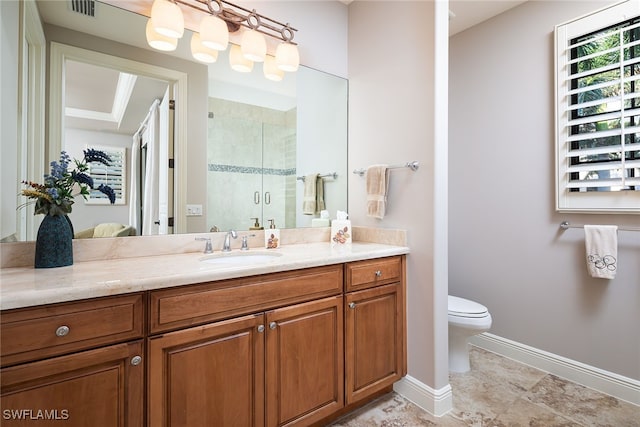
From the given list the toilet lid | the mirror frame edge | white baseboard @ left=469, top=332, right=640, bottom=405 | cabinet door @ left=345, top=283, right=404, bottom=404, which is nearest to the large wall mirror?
the mirror frame edge

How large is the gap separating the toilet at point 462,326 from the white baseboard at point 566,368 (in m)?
0.43

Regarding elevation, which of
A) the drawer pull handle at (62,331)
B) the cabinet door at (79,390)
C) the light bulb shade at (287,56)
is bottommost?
the cabinet door at (79,390)

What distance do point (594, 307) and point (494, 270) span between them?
0.62 m

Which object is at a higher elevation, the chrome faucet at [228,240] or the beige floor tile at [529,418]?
the chrome faucet at [228,240]

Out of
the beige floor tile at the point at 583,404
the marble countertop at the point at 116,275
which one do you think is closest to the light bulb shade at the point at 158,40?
the marble countertop at the point at 116,275

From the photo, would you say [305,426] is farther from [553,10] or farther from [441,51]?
[553,10]

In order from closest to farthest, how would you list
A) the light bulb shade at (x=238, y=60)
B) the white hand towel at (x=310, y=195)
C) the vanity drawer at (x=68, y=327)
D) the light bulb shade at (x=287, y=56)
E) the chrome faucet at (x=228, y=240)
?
the vanity drawer at (x=68, y=327) → the chrome faucet at (x=228, y=240) → the light bulb shade at (x=238, y=60) → the light bulb shade at (x=287, y=56) → the white hand towel at (x=310, y=195)

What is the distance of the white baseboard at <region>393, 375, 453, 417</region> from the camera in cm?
165

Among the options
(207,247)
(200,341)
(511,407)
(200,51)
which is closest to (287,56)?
(200,51)

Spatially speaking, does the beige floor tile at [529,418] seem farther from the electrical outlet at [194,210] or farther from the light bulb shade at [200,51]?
the light bulb shade at [200,51]

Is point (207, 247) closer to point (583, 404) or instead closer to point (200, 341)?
point (200, 341)

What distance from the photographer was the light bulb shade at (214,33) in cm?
161

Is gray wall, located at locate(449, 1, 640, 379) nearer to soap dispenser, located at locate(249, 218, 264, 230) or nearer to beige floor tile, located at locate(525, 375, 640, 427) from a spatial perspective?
beige floor tile, located at locate(525, 375, 640, 427)

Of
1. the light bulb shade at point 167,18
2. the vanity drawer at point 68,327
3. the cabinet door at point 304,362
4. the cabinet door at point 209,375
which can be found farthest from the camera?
the light bulb shade at point 167,18
